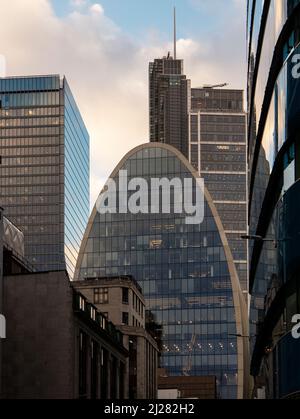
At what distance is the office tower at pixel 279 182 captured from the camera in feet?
136

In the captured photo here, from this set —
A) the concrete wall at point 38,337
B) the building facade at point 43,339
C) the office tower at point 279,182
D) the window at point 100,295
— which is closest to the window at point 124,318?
the window at point 100,295

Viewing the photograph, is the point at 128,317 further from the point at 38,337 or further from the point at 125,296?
the point at 38,337

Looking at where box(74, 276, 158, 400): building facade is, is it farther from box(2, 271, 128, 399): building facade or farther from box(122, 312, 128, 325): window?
box(2, 271, 128, 399): building facade

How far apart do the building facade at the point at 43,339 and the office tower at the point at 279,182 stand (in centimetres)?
2521

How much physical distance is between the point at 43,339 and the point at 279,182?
39274 millimetres

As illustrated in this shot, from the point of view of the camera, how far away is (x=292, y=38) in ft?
141

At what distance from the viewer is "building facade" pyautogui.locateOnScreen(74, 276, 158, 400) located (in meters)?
158

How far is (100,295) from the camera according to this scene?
16438 cm

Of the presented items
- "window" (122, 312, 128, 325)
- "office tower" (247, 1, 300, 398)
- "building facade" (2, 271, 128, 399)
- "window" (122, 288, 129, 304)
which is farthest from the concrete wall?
"window" (122, 288, 129, 304)

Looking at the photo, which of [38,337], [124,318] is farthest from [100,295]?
[38,337]

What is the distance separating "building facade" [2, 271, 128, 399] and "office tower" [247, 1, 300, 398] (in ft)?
82.7

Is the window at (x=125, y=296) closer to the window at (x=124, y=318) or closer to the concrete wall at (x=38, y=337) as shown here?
the window at (x=124, y=318)
